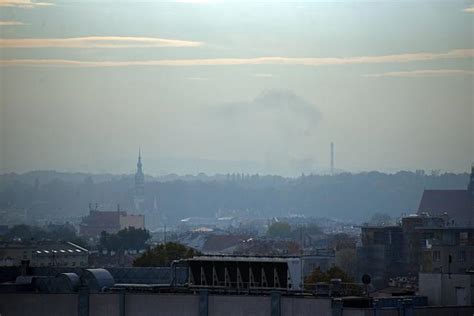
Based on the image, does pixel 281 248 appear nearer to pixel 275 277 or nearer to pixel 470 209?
pixel 470 209

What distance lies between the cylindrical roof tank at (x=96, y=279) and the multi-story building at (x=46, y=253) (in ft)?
167

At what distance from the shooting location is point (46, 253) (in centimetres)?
9894

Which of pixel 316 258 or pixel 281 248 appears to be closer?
pixel 316 258

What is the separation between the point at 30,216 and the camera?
18900 cm

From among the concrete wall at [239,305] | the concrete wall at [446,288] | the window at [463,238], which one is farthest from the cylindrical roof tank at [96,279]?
the window at [463,238]

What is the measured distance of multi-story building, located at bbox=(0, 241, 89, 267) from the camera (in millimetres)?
93000

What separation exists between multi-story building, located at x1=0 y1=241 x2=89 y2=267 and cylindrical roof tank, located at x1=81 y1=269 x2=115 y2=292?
50.9m

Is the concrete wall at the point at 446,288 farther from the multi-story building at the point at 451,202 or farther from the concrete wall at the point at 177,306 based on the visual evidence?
the multi-story building at the point at 451,202

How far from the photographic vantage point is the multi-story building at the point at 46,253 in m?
93.0

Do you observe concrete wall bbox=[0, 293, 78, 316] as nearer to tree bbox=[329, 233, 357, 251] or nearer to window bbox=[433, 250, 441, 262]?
window bbox=[433, 250, 441, 262]

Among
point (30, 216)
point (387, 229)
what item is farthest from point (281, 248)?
point (30, 216)

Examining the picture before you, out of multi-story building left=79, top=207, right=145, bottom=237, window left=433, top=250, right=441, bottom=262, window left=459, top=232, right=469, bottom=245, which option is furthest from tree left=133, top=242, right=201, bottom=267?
multi-story building left=79, top=207, right=145, bottom=237

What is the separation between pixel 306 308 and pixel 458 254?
39247mm

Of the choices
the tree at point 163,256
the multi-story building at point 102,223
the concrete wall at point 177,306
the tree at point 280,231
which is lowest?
the concrete wall at point 177,306
